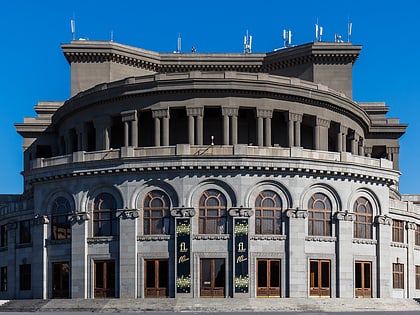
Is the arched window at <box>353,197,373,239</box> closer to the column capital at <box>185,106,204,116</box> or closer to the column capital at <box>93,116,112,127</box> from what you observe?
the column capital at <box>185,106,204,116</box>

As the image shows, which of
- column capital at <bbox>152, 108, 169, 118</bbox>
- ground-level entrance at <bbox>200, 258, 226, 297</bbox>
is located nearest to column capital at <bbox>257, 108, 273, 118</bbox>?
column capital at <bbox>152, 108, 169, 118</bbox>

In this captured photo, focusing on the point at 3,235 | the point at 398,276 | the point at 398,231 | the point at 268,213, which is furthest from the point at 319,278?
the point at 3,235

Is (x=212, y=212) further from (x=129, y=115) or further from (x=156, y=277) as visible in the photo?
(x=129, y=115)

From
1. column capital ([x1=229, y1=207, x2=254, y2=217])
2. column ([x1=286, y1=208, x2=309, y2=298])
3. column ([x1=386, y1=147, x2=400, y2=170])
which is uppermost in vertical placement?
column ([x1=386, y1=147, x2=400, y2=170])

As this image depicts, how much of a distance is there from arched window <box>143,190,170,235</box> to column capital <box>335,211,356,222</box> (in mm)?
13615

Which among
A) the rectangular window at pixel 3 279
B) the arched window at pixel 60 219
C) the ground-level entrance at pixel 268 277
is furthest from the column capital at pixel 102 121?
the ground-level entrance at pixel 268 277

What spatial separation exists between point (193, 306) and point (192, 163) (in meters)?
11.0

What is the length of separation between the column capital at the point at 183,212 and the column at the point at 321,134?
635 inches

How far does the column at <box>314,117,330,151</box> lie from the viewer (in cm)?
7512

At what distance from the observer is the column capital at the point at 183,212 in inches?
2520

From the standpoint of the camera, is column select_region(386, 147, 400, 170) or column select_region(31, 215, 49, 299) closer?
column select_region(31, 215, 49, 299)

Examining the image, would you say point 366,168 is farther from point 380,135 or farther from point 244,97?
point 380,135

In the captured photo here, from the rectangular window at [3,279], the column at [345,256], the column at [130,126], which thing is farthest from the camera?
the rectangular window at [3,279]

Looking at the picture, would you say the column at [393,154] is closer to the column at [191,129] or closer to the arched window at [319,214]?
the arched window at [319,214]
